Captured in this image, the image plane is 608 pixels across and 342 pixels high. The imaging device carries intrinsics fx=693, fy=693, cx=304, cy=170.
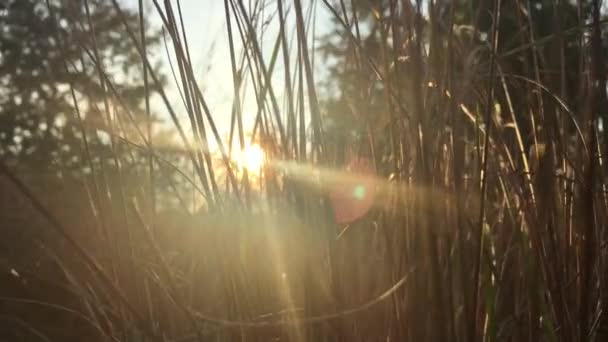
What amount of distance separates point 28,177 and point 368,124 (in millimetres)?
6210

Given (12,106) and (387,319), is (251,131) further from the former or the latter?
(12,106)

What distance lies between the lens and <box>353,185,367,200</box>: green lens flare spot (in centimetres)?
75

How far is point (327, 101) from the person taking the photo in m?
1.14

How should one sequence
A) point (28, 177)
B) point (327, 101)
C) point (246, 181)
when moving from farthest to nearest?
point (28, 177) < point (327, 101) < point (246, 181)

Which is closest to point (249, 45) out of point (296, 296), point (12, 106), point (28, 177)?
point (296, 296)

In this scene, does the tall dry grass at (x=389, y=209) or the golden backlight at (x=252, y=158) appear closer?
the tall dry grass at (x=389, y=209)

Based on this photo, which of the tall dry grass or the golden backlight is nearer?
the tall dry grass

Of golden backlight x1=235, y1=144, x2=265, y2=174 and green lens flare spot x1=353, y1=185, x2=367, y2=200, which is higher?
golden backlight x1=235, y1=144, x2=265, y2=174

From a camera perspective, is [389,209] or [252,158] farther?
[252,158]

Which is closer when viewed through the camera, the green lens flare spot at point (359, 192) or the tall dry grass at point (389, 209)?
the tall dry grass at point (389, 209)

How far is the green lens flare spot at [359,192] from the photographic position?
2.46ft

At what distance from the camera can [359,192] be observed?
762 millimetres

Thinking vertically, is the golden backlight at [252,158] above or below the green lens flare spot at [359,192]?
above

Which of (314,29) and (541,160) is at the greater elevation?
(314,29)
